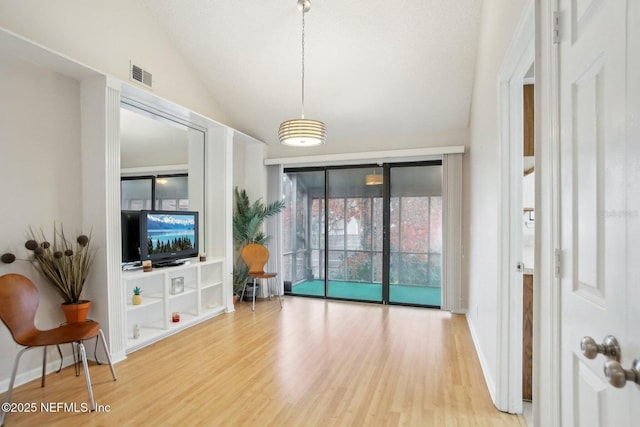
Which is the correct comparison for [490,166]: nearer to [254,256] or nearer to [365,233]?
[365,233]

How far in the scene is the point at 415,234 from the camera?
5.14 metres

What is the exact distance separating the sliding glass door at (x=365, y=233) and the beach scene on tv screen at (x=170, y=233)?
1.90 m

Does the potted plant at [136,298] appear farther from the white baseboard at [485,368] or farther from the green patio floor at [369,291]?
the white baseboard at [485,368]

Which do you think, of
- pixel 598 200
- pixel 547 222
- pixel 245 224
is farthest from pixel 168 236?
pixel 598 200

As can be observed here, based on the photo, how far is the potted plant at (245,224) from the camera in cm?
523

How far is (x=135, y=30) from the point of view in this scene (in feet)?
11.6

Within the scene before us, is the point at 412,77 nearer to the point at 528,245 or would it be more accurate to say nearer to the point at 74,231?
the point at 528,245

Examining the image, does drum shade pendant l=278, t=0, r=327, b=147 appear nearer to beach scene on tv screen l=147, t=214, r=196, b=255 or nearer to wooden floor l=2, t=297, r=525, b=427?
beach scene on tv screen l=147, t=214, r=196, b=255

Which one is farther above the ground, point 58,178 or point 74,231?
point 58,178

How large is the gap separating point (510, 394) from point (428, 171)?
3405 mm

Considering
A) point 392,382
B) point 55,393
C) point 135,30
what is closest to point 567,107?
point 392,382

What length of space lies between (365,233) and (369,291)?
933 mm

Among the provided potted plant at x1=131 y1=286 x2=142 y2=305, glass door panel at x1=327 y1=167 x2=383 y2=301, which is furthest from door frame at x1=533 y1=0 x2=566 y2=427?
glass door panel at x1=327 y1=167 x2=383 y2=301

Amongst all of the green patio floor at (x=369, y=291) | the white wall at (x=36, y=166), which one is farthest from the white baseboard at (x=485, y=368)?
the white wall at (x=36, y=166)
